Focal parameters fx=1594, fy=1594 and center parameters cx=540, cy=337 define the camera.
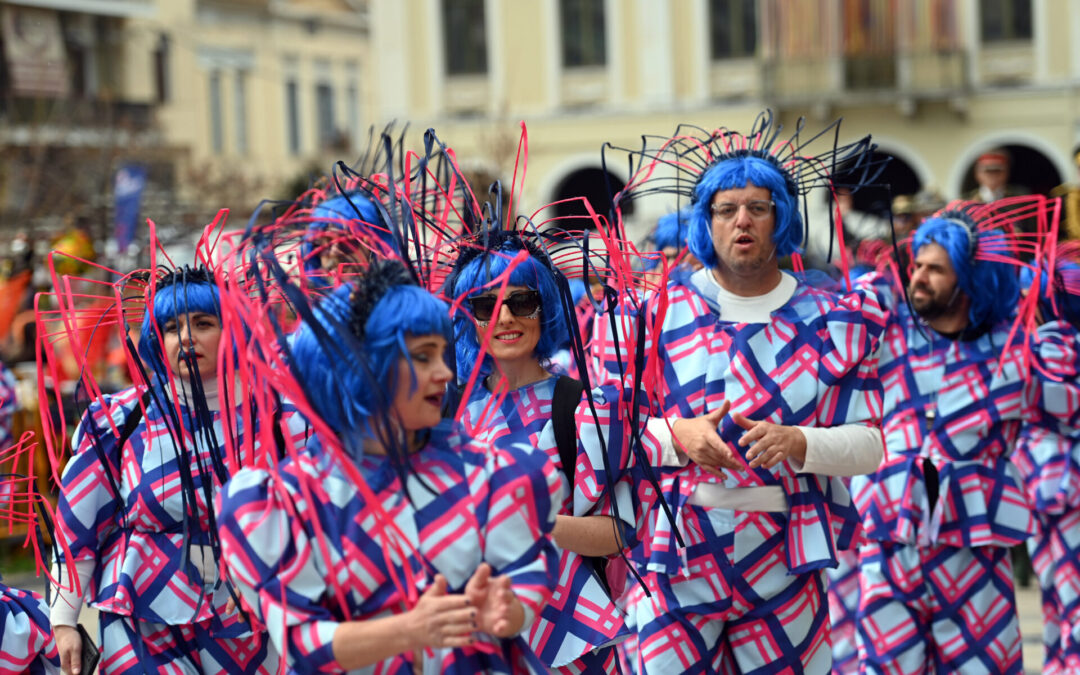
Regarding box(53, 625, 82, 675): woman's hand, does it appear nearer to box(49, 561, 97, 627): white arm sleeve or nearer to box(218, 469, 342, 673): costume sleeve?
box(49, 561, 97, 627): white arm sleeve

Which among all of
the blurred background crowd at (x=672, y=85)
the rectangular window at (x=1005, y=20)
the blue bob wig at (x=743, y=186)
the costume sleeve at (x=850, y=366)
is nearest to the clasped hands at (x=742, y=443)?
the costume sleeve at (x=850, y=366)

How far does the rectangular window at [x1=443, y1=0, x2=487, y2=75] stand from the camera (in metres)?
29.9

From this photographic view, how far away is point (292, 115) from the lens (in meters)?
41.0

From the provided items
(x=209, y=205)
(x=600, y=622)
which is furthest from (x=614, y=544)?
(x=209, y=205)

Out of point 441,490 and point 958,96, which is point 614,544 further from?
point 958,96

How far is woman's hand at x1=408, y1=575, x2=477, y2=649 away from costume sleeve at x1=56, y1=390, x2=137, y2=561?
5.31 feet

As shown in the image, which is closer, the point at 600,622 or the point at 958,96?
the point at 600,622

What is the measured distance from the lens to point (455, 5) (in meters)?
30.0

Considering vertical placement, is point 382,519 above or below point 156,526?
above

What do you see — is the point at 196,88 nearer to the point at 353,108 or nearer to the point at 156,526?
the point at 353,108

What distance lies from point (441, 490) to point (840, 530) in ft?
5.99

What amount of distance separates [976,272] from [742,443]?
69.5 inches

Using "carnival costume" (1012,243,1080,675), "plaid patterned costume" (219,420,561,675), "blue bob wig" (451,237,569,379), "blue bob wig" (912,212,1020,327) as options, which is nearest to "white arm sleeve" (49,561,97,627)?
"blue bob wig" (451,237,569,379)

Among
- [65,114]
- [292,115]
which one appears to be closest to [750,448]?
[65,114]
